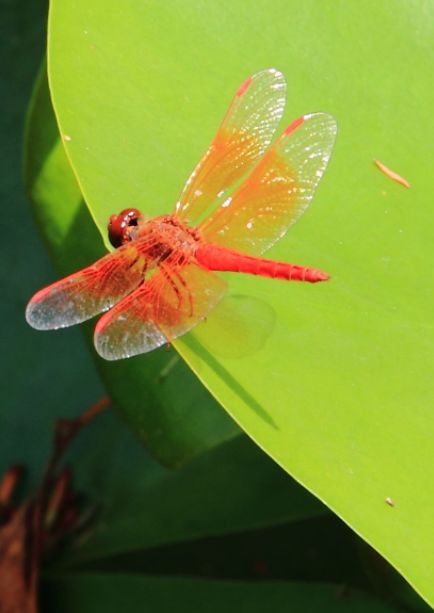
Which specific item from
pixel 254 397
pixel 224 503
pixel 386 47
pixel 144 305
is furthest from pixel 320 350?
pixel 224 503

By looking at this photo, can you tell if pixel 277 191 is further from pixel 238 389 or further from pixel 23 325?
pixel 23 325

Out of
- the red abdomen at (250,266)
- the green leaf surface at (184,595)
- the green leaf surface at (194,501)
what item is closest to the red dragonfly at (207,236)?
the red abdomen at (250,266)

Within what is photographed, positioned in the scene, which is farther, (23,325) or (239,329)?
(23,325)

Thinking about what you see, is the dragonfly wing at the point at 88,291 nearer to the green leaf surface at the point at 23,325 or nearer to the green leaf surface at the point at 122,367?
the green leaf surface at the point at 122,367

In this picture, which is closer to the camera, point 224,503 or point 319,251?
point 319,251

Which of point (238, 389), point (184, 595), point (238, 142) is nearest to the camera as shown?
point (238, 389)

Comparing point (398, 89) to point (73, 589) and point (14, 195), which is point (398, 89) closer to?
point (14, 195)

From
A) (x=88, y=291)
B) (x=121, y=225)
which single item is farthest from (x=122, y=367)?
(x=121, y=225)
